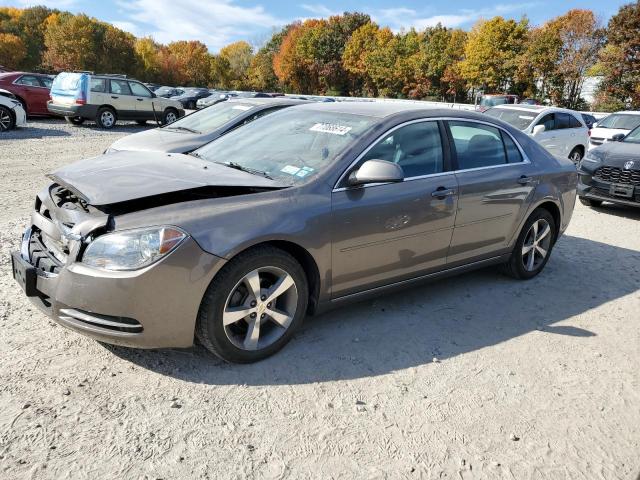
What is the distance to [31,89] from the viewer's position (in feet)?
59.7

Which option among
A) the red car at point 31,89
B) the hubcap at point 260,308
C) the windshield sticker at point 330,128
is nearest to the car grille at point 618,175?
the windshield sticker at point 330,128

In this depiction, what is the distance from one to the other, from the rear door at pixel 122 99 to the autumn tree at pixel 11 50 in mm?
66814

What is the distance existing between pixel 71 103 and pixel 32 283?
15.4 meters

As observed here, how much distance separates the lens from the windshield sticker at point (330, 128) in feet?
13.0

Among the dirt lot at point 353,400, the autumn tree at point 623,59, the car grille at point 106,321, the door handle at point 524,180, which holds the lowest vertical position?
the dirt lot at point 353,400

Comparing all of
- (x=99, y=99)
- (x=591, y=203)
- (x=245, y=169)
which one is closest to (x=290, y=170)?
(x=245, y=169)

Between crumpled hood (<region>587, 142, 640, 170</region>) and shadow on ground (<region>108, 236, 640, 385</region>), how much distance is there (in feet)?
9.79

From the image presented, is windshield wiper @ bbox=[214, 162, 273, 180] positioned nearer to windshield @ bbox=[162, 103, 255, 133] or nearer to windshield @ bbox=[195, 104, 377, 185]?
windshield @ bbox=[195, 104, 377, 185]

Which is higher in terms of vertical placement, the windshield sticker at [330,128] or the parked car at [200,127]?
the windshield sticker at [330,128]

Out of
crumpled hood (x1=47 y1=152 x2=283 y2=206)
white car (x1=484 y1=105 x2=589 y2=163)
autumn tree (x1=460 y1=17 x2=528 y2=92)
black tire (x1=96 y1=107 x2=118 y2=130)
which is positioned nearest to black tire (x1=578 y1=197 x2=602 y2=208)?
white car (x1=484 y1=105 x2=589 y2=163)

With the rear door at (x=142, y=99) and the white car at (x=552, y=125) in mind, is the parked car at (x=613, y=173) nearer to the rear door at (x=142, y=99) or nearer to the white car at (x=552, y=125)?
the white car at (x=552, y=125)

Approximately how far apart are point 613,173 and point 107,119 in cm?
1506

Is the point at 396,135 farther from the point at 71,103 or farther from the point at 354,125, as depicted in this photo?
the point at 71,103

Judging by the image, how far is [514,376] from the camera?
3.46 metres
